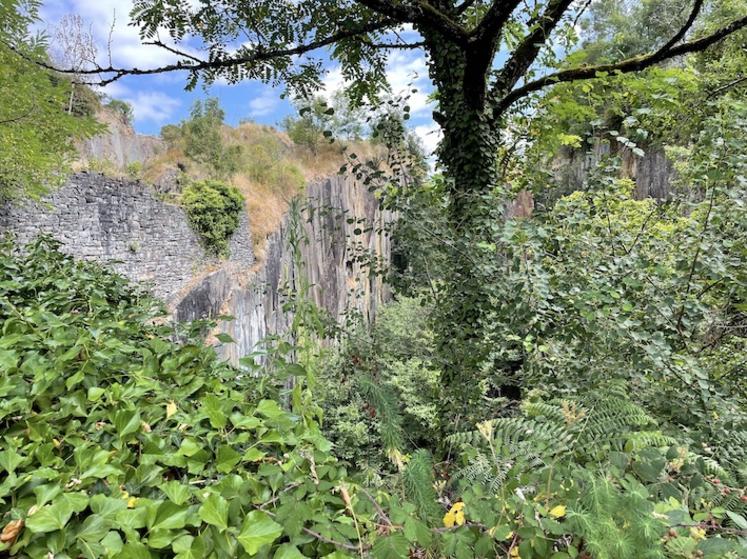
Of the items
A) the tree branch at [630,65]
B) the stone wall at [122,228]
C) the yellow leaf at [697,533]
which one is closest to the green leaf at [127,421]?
the yellow leaf at [697,533]

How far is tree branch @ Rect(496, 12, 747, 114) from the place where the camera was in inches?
83.0

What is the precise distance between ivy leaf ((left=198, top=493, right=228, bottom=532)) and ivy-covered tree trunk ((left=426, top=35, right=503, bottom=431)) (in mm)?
1724

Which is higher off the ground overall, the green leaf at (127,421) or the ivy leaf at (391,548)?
the green leaf at (127,421)

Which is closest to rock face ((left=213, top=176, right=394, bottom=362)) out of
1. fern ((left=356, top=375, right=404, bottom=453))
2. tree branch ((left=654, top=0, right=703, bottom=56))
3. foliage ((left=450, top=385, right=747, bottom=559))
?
fern ((left=356, top=375, right=404, bottom=453))

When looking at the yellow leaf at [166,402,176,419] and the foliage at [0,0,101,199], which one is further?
the foliage at [0,0,101,199]

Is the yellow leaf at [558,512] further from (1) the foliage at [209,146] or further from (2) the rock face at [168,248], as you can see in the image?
(1) the foliage at [209,146]

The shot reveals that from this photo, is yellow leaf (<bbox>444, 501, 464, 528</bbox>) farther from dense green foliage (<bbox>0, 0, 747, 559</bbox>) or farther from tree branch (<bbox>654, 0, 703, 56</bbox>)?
tree branch (<bbox>654, 0, 703, 56</bbox>)

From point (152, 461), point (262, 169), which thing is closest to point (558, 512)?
point (152, 461)

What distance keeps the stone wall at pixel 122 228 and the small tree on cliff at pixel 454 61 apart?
12.5ft

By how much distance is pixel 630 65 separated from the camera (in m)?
2.58

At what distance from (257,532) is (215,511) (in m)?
0.06

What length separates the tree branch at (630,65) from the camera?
2109 millimetres

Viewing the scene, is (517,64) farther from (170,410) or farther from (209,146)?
(209,146)

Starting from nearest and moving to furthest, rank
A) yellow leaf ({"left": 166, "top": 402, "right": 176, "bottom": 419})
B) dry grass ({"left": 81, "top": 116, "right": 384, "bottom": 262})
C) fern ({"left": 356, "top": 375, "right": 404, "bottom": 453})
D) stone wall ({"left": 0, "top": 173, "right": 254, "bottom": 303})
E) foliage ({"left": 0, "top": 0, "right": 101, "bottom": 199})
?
1. yellow leaf ({"left": 166, "top": 402, "right": 176, "bottom": 419})
2. fern ({"left": 356, "top": 375, "right": 404, "bottom": 453})
3. foliage ({"left": 0, "top": 0, "right": 101, "bottom": 199})
4. stone wall ({"left": 0, "top": 173, "right": 254, "bottom": 303})
5. dry grass ({"left": 81, "top": 116, "right": 384, "bottom": 262})
